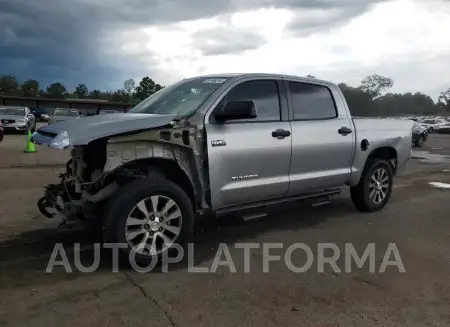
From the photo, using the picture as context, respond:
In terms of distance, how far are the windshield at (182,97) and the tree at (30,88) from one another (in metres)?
97.3

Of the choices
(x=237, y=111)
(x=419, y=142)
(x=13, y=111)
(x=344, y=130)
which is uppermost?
(x=13, y=111)

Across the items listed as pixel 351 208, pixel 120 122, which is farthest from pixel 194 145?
pixel 351 208

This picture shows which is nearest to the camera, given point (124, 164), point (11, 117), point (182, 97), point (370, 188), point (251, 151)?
point (124, 164)

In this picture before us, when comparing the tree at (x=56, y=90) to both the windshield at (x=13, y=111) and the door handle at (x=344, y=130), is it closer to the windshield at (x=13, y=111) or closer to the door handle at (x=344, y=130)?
the windshield at (x=13, y=111)

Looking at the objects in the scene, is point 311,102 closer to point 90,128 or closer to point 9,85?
point 90,128

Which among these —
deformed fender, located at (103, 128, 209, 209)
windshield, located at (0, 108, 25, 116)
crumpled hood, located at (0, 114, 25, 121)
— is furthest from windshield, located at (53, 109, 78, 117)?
deformed fender, located at (103, 128, 209, 209)

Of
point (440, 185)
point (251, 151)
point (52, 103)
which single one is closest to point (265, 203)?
point (251, 151)

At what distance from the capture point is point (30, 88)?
9994 cm

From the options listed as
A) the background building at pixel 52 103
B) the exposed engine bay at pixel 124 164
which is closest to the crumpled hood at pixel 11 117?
the exposed engine bay at pixel 124 164

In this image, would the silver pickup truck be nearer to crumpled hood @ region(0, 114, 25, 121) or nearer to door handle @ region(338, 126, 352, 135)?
door handle @ region(338, 126, 352, 135)

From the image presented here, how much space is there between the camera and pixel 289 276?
428 cm

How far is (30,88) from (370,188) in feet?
343

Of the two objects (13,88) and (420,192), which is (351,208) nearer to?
(420,192)

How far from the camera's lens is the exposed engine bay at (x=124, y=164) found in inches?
169
